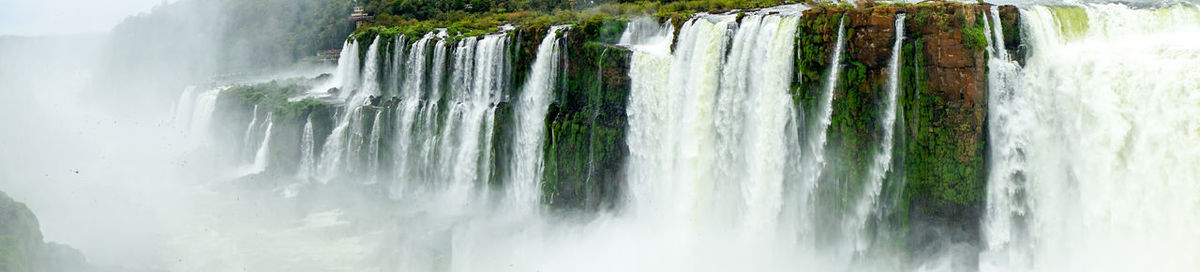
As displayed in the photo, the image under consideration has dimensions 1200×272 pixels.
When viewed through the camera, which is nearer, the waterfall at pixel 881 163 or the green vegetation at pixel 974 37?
the green vegetation at pixel 974 37

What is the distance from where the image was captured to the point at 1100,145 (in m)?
11.9

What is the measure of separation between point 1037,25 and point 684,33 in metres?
7.09

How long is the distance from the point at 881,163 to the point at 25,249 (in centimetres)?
1623

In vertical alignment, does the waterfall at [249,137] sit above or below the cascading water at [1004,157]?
below

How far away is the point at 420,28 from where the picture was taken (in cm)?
2867

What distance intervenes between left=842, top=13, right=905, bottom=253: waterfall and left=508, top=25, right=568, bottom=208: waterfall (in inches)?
351

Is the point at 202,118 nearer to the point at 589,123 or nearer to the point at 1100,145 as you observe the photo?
the point at 589,123

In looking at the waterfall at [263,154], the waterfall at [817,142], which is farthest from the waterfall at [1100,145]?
the waterfall at [263,154]

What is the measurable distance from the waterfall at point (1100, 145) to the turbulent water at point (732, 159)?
0.09 ft

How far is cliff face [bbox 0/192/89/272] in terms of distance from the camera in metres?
12.9

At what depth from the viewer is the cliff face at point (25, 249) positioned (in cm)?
1285

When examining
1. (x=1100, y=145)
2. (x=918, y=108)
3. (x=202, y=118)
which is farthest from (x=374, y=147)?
(x=1100, y=145)

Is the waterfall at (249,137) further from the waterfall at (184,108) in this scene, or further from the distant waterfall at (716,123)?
the distant waterfall at (716,123)

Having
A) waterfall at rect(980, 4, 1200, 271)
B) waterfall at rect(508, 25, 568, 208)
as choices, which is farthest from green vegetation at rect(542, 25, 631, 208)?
waterfall at rect(980, 4, 1200, 271)
